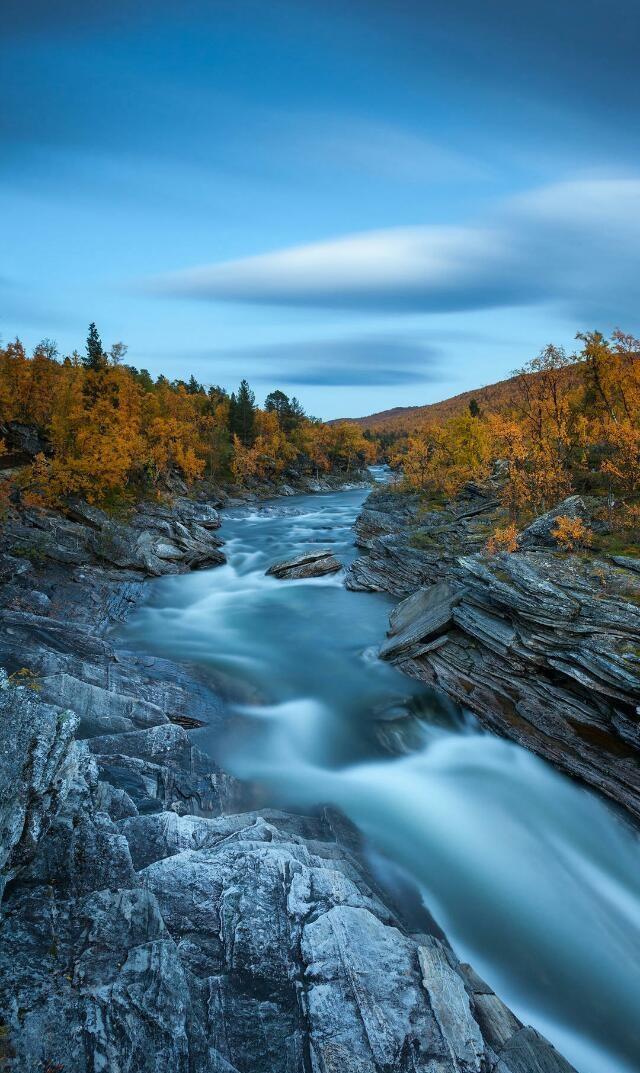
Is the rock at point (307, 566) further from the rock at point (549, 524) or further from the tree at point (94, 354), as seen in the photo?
the tree at point (94, 354)

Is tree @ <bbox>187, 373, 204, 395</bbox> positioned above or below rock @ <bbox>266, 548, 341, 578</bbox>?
A: above

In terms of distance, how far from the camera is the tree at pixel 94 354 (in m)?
39.1

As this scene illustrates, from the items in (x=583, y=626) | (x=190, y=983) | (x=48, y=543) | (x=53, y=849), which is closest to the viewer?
(x=190, y=983)

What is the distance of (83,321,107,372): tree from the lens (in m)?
39.1

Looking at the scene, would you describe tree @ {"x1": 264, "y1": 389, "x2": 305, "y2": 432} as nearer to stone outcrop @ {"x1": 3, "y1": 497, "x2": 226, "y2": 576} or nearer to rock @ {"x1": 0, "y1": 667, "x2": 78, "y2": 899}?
stone outcrop @ {"x1": 3, "y1": 497, "x2": 226, "y2": 576}

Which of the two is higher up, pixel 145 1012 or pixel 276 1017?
pixel 145 1012

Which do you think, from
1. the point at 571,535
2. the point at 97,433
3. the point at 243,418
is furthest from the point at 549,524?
the point at 243,418

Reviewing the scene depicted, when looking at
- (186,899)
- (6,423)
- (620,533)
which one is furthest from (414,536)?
(6,423)

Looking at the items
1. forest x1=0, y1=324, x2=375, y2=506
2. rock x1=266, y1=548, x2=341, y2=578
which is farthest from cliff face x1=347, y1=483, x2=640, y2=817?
forest x1=0, y1=324, x2=375, y2=506

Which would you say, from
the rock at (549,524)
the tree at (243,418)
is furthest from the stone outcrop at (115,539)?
the tree at (243,418)

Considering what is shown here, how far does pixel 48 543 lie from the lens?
20.4 meters

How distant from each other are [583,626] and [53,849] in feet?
35.3

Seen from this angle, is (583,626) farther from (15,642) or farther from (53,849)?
(15,642)

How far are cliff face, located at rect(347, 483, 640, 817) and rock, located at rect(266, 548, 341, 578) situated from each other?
885 centimetres
